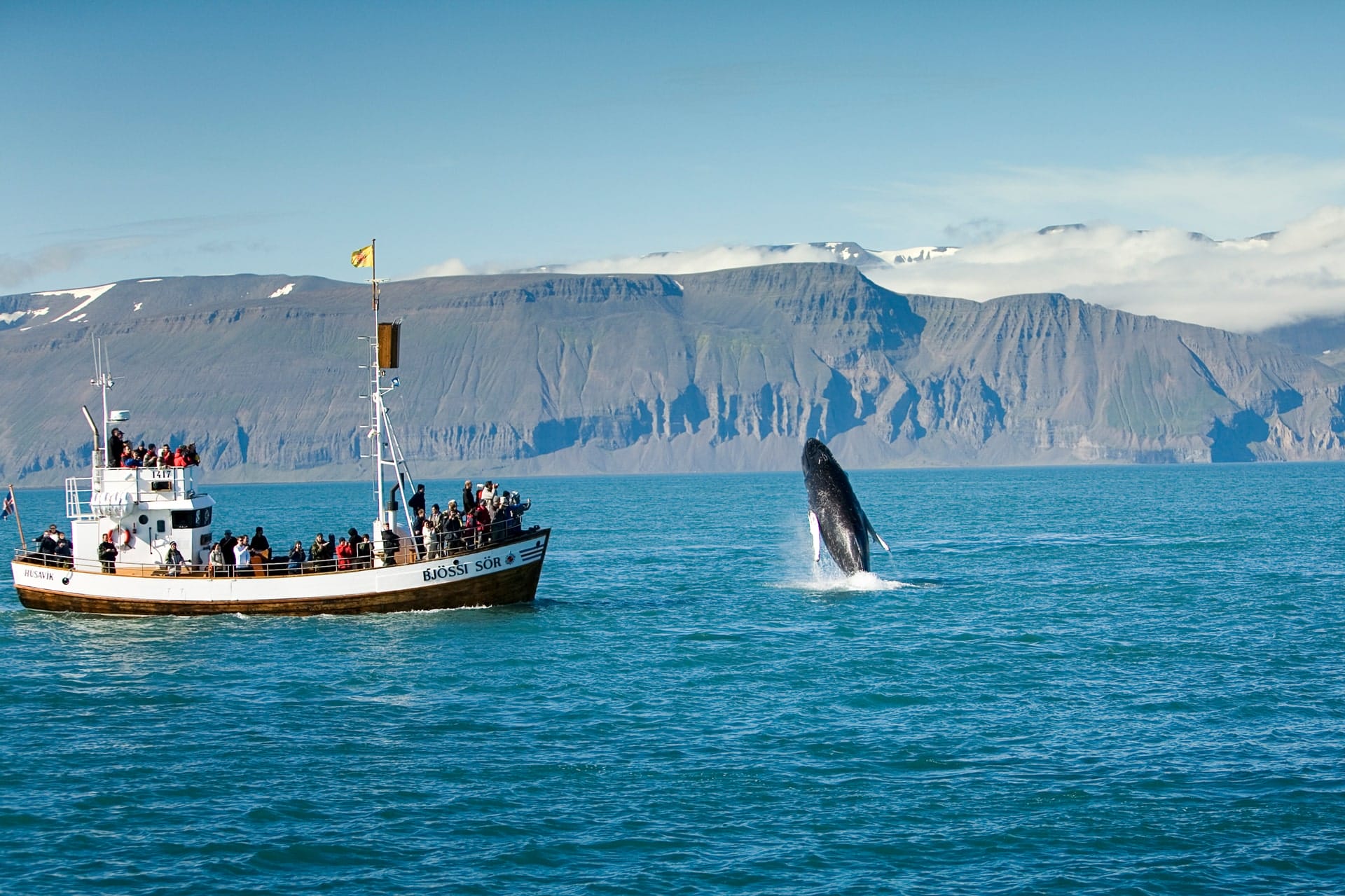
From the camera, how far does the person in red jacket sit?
161ft

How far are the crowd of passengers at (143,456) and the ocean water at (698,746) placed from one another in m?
5.59

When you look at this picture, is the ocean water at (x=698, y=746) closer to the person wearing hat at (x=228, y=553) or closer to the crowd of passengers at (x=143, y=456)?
the person wearing hat at (x=228, y=553)

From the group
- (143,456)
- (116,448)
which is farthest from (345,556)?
(116,448)

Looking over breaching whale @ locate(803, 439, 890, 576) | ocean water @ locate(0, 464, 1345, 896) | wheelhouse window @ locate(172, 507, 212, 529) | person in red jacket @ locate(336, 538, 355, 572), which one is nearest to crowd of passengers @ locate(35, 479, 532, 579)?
person in red jacket @ locate(336, 538, 355, 572)

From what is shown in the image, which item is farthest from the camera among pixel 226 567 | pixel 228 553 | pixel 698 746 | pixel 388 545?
pixel 228 553

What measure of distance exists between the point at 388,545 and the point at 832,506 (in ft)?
49.7

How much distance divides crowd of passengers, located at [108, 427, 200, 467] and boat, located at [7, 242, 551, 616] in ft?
0.94

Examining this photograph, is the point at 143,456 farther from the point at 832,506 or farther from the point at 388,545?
the point at 832,506

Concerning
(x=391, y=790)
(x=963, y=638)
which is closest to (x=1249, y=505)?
(x=963, y=638)

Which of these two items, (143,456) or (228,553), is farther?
(143,456)

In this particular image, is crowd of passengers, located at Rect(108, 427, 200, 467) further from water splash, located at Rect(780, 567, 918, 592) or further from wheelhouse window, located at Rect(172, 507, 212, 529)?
water splash, located at Rect(780, 567, 918, 592)

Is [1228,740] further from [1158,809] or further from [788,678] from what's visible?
[788,678]

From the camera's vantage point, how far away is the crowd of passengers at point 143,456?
168 ft

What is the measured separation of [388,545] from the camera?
1919 inches
